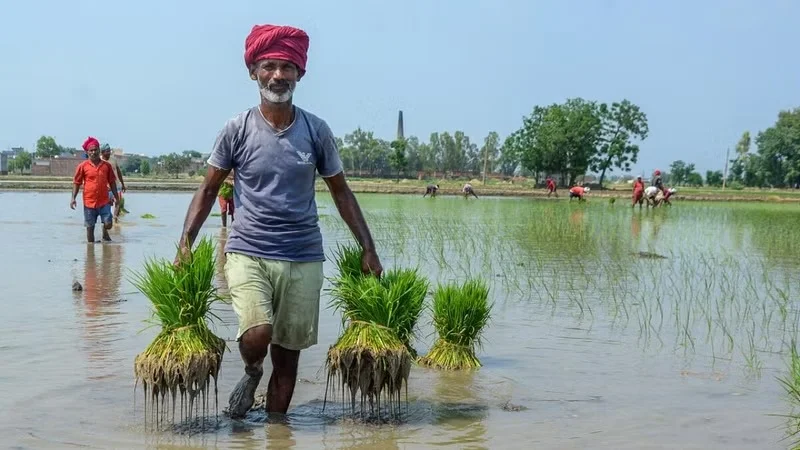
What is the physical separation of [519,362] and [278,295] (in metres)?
2.24

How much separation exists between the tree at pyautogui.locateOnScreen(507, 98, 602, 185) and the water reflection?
53.8 meters

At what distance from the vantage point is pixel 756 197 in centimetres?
4809

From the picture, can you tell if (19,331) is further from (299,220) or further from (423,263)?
(423,263)

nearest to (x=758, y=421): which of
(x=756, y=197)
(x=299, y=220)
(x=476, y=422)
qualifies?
(x=476, y=422)

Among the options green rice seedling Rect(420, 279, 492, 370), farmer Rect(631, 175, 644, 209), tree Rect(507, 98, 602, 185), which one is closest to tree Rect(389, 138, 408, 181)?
tree Rect(507, 98, 602, 185)

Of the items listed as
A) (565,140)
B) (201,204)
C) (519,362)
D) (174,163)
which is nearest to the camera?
(201,204)

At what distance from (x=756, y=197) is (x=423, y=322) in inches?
1787

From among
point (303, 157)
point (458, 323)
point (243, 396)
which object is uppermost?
point (303, 157)

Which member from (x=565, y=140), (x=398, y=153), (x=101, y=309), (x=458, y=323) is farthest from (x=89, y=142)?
(x=398, y=153)

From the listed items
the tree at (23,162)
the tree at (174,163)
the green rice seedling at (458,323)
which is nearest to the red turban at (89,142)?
the green rice seedling at (458,323)

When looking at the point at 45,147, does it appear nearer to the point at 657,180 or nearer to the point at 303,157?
the point at 657,180

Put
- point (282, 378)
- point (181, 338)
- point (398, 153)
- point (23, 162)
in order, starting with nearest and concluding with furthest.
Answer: point (181, 338) → point (282, 378) → point (398, 153) → point (23, 162)

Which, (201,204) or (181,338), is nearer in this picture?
(181,338)

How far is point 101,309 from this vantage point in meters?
7.04
